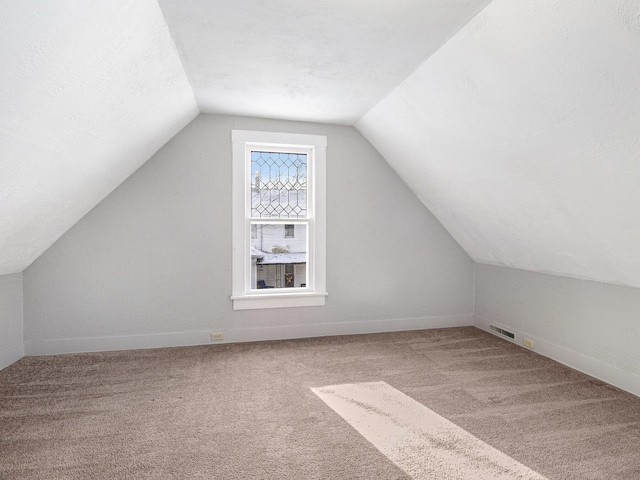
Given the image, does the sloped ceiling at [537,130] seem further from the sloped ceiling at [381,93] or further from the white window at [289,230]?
the white window at [289,230]

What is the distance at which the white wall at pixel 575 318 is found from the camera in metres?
2.83

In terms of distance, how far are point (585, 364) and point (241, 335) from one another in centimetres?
313

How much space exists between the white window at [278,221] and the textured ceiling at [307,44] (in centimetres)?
74

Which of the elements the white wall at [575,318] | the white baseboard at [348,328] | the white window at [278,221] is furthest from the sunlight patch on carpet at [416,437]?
the white wall at [575,318]

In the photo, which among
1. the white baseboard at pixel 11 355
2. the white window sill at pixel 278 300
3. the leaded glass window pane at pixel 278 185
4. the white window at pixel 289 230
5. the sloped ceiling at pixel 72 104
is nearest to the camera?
the sloped ceiling at pixel 72 104

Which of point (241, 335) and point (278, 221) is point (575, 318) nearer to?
point (278, 221)

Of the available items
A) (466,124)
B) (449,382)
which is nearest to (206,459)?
(449,382)

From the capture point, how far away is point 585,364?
3148 millimetres

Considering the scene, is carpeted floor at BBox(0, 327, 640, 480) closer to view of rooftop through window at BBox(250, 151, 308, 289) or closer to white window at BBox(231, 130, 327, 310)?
white window at BBox(231, 130, 327, 310)

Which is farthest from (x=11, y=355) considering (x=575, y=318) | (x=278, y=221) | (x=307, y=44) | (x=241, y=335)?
(x=575, y=318)

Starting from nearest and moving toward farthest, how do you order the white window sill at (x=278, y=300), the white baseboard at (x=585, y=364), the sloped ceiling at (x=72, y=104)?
the sloped ceiling at (x=72, y=104)
the white baseboard at (x=585, y=364)
the white window sill at (x=278, y=300)

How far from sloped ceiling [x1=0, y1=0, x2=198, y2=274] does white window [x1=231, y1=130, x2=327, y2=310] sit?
0.96m

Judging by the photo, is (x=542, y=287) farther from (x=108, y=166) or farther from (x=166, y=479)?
(x=108, y=166)

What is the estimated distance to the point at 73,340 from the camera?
3.56 metres
